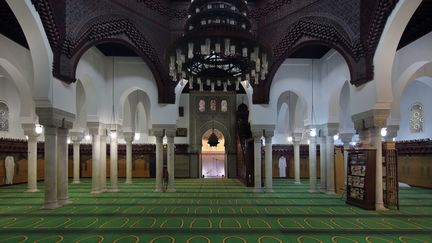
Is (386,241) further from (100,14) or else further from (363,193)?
(100,14)

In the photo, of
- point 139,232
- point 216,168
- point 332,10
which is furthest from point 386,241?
point 216,168

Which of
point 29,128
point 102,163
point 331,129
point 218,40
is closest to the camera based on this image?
point 218,40

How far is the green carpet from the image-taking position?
6.19 metres

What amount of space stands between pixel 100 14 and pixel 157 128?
464cm

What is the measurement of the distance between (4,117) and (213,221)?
13.6 m

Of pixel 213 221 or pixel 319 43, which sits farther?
pixel 319 43

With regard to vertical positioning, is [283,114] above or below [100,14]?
below

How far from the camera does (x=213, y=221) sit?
7.51 meters

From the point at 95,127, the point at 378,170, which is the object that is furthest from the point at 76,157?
the point at 378,170

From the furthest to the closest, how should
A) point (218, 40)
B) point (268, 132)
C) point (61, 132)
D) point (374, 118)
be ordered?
point (268, 132)
point (61, 132)
point (374, 118)
point (218, 40)

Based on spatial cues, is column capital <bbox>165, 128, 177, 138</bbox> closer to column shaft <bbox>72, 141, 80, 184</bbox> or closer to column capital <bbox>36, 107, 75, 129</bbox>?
column capital <bbox>36, 107, 75, 129</bbox>

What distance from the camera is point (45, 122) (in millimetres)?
8938

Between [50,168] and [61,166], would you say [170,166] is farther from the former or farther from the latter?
[50,168]

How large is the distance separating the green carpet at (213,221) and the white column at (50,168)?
1.27 ft
